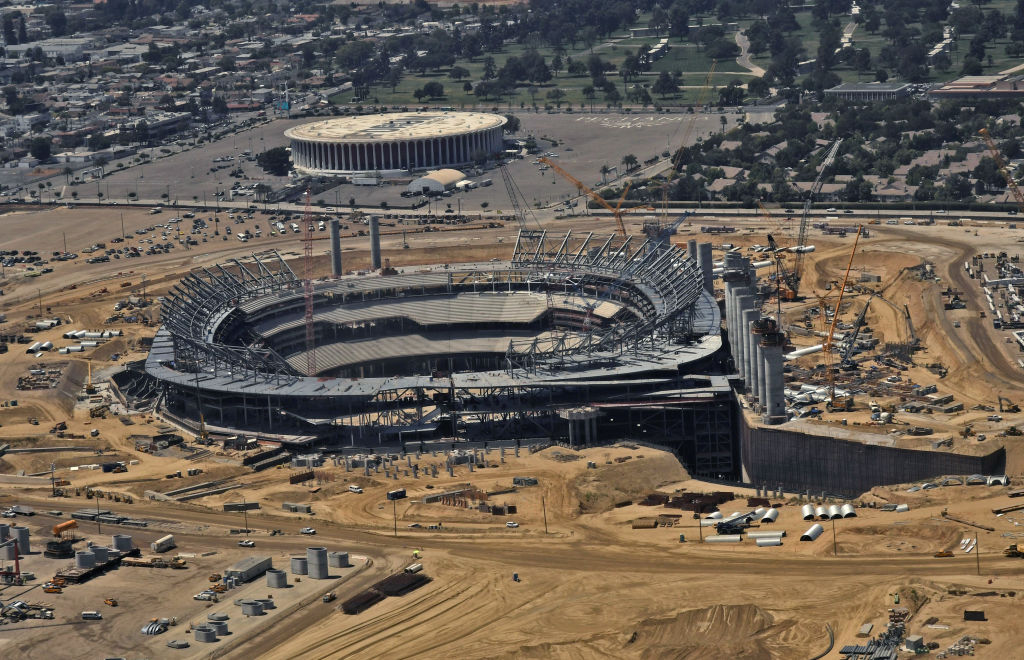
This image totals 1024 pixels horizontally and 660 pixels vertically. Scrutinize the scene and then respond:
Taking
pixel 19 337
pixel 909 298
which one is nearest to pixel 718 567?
pixel 909 298

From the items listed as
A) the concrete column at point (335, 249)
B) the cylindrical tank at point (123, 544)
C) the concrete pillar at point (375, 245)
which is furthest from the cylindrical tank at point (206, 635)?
the concrete pillar at point (375, 245)

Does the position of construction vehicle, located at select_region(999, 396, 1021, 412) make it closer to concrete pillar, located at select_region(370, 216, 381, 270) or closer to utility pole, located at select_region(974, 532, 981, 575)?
utility pole, located at select_region(974, 532, 981, 575)

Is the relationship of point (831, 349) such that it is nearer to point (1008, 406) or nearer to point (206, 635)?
point (1008, 406)

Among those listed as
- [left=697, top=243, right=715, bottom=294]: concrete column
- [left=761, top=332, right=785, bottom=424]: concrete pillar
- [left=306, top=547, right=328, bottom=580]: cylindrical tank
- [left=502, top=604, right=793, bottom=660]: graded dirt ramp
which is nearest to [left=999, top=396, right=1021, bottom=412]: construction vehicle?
[left=761, top=332, right=785, bottom=424]: concrete pillar

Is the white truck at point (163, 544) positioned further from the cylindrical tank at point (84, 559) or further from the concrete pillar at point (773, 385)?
the concrete pillar at point (773, 385)

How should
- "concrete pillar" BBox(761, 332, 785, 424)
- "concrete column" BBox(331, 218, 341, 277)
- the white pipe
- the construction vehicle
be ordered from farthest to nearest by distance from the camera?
"concrete column" BBox(331, 218, 341, 277) < the white pipe < the construction vehicle < "concrete pillar" BBox(761, 332, 785, 424)

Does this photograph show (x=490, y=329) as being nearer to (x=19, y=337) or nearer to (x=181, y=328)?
(x=181, y=328)

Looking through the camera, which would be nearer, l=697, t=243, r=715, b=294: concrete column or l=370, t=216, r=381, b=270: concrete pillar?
l=697, t=243, r=715, b=294: concrete column

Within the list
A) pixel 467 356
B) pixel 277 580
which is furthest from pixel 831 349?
pixel 277 580
